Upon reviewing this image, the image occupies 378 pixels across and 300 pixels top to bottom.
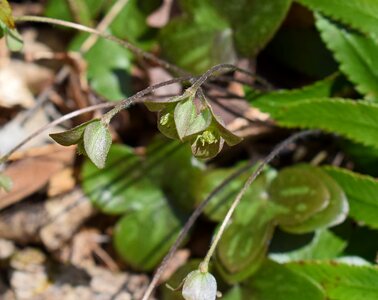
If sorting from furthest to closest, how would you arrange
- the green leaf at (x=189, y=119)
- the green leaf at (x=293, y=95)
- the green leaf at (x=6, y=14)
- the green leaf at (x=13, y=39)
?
the green leaf at (x=293, y=95) → the green leaf at (x=13, y=39) → the green leaf at (x=6, y=14) → the green leaf at (x=189, y=119)

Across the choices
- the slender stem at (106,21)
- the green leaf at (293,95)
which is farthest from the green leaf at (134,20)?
the green leaf at (293,95)

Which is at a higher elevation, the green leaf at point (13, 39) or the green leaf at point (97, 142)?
the green leaf at point (13, 39)

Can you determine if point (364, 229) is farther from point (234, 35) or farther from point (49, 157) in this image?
point (49, 157)

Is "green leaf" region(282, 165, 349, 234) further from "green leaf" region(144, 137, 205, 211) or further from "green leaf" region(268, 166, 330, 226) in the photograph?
"green leaf" region(144, 137, 205, 211)

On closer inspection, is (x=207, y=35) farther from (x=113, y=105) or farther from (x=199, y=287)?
(x=199, y=287)

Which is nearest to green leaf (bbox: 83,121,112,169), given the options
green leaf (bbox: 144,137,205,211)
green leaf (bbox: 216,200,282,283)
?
green leaf (bbox: 216,200,282,283)

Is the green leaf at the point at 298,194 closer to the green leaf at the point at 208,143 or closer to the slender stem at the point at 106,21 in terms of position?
the green leaf at the point at 208,143
